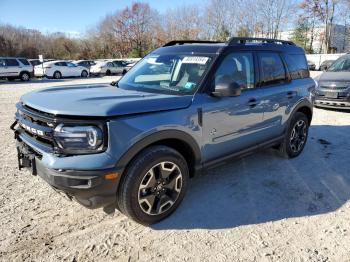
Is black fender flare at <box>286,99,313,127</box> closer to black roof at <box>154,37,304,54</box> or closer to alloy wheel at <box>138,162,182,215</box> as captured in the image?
black roof at <box>154,37,304,54</box>

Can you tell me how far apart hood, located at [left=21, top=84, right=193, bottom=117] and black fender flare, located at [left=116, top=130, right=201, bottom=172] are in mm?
252

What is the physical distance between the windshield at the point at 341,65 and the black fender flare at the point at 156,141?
8.29 meters

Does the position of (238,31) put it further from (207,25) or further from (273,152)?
(273,152)

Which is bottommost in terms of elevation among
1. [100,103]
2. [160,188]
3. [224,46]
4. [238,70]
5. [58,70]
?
[160,188]

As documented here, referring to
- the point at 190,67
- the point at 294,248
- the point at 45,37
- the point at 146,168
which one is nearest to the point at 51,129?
the point at 146,168

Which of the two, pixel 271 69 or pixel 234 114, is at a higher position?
pixel 271 69

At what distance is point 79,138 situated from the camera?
108 inches

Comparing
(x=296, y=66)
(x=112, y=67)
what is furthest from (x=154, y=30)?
(x=296, y=66)

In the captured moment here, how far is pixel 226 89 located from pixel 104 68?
86.7 feet

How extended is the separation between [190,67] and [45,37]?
215ft

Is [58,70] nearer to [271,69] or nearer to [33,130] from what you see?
[271,69]

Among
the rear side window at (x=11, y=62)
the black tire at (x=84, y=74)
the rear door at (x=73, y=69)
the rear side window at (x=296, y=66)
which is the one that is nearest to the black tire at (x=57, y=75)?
the rear door at (x=73, y=69)

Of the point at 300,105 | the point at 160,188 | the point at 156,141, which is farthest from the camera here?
the point at 300,105

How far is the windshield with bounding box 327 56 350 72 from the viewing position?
988cm
